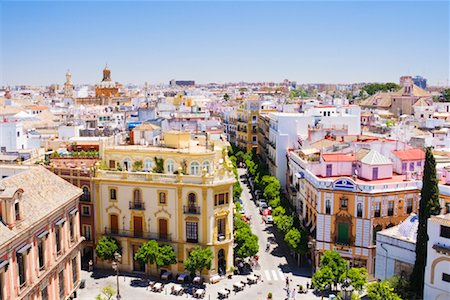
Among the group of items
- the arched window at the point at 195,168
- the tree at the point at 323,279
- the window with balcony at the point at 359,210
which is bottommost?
the tree at the point at 323,279

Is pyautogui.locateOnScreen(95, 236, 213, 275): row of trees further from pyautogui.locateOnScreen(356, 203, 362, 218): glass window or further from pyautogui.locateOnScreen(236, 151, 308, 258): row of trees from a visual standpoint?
pyautogui.locateOnScreen(356, 203, 362, 218): glass window

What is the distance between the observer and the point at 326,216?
39.8 meters

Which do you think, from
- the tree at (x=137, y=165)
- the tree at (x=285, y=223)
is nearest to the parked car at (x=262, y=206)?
the tree at (x=285, y=223)

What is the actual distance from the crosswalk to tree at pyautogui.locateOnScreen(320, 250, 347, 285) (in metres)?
4.34

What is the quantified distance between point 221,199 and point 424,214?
15.1 meters

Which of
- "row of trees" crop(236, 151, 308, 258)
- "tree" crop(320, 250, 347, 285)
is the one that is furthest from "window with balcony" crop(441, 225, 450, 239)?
"row of trees" crop(236, 151, 308, 258)

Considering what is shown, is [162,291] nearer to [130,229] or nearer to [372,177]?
[130,229]

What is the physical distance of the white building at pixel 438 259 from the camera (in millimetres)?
28391

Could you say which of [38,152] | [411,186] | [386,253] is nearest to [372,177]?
[411,186]

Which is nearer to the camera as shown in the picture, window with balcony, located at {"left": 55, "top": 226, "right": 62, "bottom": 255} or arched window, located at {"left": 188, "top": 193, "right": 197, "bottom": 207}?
window with balcony, located at {"left": 55, "top": 226, "right": 62, "bottom": 255}

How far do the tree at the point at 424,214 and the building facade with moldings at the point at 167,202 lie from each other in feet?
47.6

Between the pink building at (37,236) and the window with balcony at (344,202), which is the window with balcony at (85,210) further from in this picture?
the window with balcony at (344,202)

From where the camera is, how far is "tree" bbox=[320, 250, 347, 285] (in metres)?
35.8

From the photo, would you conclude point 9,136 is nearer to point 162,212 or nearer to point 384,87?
point 162,212
